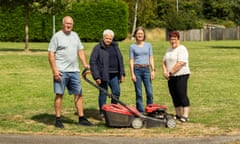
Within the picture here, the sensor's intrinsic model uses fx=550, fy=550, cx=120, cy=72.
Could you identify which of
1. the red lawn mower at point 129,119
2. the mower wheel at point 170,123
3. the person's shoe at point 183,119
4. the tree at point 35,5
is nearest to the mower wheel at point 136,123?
the red lawn mower at point 129,119

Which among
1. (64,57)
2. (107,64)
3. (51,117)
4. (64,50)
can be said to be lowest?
(51,117)

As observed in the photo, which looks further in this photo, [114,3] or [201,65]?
[114,3]

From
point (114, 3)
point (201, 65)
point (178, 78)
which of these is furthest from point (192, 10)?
point (178, 78)

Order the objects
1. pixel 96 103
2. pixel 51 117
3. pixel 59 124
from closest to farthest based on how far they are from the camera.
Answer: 1. pixel 59 124
2. pixel 51 117
3. pixel 96 103

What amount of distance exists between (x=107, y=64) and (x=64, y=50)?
1033 mm

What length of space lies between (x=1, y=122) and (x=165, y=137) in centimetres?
336

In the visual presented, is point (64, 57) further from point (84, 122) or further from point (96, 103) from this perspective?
point (96, 103)

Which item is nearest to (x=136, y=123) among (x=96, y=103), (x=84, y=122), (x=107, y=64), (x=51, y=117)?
(x=84, y=122)

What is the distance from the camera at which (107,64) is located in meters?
10.4

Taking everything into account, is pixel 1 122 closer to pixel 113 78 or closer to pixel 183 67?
pixel 113 78

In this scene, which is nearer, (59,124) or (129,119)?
(129,119)

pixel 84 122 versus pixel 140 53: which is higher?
pixel 140 53

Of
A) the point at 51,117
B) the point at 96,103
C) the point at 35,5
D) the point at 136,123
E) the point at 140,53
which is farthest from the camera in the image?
the point at 35,5

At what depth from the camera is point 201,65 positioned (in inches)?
949
